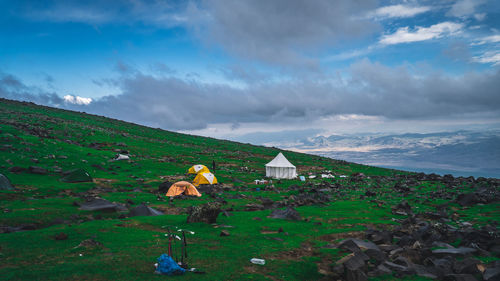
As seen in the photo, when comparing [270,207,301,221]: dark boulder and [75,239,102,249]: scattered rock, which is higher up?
[75,239,102,249]: scattered rock

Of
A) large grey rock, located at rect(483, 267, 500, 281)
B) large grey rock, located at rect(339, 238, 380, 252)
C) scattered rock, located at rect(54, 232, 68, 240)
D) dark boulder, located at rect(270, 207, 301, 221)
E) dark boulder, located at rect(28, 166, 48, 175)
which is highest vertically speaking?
dark boulder, located at rect(28, 166, 48, 175)

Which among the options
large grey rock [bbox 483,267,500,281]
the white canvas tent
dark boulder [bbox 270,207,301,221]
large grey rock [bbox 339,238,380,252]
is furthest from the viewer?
the white canvas tent

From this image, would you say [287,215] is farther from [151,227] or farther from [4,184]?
[4,184]

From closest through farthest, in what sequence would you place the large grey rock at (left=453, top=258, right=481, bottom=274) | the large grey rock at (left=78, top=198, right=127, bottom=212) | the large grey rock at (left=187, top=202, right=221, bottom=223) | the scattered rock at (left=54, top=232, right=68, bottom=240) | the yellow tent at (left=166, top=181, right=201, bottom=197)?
the large grey rock at (left=453, top=258, right=481, bottom=274) < the scattered rock at (left=54, top=232, right=68, bottom=240) < the large grey rock at (left=187, top=202, right=221, bottom=223) < the large grey rock at (left=78, top=198, right=127, bottom=212) < the yellow tent at (left=166, top=181, right=201, bottom=197)

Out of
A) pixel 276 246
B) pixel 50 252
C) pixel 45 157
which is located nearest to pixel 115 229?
pixel 50 252

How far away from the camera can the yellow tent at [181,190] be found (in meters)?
35.8

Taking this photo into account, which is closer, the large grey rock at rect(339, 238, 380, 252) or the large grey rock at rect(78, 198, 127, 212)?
the large grey rock at rect(339, 238, 380, 252)

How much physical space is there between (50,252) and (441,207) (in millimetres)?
32137

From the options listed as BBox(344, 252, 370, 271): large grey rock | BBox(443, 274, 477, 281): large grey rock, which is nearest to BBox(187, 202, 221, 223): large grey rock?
BBox(344, 252, 370, 271): large grey rock

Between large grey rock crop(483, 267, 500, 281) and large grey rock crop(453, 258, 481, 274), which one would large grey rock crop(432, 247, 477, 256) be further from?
large grey rock crop(483, 267, 500, 281)

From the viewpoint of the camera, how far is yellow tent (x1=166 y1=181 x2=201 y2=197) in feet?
117

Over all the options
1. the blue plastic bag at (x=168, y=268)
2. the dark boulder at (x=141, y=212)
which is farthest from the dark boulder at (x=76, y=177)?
the blue plastic bag at (x=168, y=268)

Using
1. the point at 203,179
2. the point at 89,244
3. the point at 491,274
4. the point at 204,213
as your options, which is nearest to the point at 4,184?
the point at 89,244

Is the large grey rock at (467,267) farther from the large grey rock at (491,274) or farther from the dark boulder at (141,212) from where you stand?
the dark boulder at (141,212)
